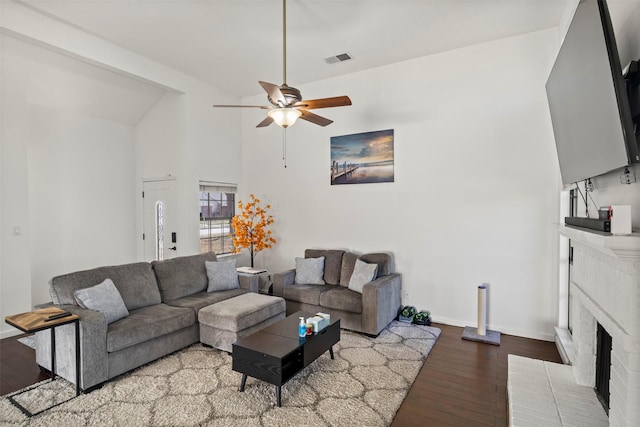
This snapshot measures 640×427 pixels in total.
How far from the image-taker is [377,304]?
3.85 m

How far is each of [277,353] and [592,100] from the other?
2.59 metres

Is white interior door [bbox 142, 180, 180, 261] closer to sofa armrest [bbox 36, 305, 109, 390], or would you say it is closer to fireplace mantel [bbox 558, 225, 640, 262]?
sofa armrest [bbox 36, 305, 109, 390]

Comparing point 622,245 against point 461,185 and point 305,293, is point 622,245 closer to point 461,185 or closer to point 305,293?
point 461,185

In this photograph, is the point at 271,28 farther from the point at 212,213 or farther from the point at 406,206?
the point at 212,213

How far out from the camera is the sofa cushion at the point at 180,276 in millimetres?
3904

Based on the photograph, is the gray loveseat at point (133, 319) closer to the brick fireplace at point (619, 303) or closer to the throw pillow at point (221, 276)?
the throw pillow at point (221, 276)

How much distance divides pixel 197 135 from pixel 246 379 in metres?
4.02

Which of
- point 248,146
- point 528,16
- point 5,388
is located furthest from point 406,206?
point 5,388

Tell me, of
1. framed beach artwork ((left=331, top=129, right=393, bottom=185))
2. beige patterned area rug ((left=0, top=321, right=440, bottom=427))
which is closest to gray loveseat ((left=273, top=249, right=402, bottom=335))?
beige patterned area rug ((left=0, top=321, right=440, bottom=427))

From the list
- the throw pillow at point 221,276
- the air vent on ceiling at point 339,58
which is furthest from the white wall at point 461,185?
the throw pillow at point 221,276

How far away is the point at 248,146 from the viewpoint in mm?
6254

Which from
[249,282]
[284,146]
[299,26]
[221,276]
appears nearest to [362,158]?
[284,146]

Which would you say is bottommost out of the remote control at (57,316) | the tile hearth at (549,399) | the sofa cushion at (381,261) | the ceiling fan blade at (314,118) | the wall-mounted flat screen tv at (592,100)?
the tile hearth at (549,399)

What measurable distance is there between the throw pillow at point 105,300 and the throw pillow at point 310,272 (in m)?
2.22
